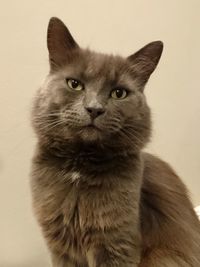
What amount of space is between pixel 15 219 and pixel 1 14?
721mm

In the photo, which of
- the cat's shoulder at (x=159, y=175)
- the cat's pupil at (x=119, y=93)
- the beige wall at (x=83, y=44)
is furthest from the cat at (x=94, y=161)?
the beige wall at (x=83, y=44)

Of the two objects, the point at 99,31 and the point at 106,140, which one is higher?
the point at 99,31

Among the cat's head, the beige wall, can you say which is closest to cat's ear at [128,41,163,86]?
the cat's head

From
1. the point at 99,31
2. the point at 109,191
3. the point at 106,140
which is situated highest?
the point at 99,31

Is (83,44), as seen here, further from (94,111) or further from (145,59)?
(94,111)

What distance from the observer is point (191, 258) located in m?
1.21

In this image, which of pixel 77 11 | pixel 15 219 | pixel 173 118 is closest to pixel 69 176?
pixel 15 219

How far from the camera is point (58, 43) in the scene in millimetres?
1112

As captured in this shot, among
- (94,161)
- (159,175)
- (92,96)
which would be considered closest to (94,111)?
(92,96)

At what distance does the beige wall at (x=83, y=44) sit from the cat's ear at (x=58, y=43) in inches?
10.0

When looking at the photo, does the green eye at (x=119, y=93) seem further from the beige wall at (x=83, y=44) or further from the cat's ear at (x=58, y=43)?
the beige wall at (x=83, y=44)

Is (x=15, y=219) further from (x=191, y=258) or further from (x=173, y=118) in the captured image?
(x=173, y=118)

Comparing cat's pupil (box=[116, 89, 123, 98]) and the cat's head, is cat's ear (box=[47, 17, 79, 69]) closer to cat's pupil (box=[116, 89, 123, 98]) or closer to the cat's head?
the cat's head

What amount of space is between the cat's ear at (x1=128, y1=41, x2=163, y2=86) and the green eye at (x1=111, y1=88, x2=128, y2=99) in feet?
0.28
